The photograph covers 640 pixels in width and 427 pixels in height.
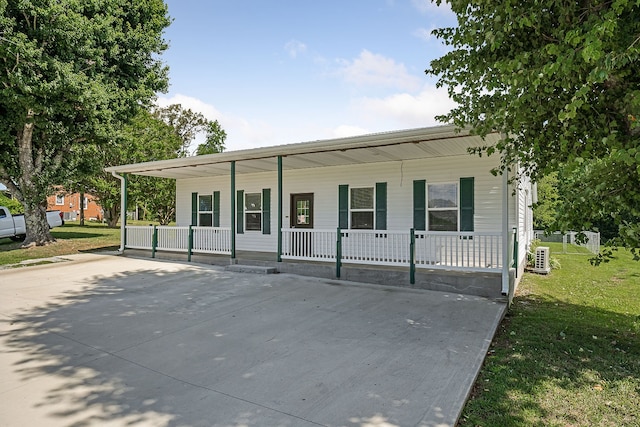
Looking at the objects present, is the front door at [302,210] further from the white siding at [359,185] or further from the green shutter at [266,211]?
the green shutter at [266,211]

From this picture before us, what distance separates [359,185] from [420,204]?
5.91ft

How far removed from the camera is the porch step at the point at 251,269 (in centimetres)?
924

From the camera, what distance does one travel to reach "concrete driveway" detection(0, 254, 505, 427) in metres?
3.00

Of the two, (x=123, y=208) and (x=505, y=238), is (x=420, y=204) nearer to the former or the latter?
(x=505, y=238)

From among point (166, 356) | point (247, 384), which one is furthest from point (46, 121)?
point (247, 384)

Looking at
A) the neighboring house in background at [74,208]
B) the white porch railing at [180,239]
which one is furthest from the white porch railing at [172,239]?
the neighboring house in background at [74,208]

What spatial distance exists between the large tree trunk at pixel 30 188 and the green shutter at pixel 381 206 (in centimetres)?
1219

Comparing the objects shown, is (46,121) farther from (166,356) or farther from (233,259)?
(166,356)

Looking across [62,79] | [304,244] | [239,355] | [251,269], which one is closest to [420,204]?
[304,244]

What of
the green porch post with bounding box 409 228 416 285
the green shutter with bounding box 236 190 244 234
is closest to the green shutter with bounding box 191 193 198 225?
the green shutter with bounding box 236 190 244 234

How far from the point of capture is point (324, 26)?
9.52 meters

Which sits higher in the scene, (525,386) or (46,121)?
(46,121)

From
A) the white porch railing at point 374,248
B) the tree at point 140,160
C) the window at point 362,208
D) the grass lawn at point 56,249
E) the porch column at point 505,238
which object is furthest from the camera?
the tree at point 140,160

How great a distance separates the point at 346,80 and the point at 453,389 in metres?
11.3
